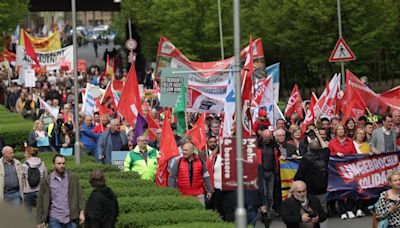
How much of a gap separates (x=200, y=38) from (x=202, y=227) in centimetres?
4094

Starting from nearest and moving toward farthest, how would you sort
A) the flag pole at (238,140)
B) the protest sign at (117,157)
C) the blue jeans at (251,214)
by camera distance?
the flag pole at (238,140) < the blue jeans at (251,214) < the protest sign at (117,157)

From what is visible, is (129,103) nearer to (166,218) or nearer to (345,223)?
(345,223)

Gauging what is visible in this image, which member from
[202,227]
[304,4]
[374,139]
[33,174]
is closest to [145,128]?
[374,139]

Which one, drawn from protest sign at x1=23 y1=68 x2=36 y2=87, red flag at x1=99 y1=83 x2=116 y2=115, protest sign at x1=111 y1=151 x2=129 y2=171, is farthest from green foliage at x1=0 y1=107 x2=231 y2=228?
protest sign at x1=23 y1=68 x2=36 y2=87

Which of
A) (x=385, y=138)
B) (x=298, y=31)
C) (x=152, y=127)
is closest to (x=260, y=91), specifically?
(x=152, y=127)

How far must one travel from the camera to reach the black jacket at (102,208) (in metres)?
14.1

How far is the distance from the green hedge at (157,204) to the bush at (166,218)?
11.4 inches

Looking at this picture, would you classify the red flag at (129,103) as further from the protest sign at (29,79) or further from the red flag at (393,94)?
the protest sign at (29,79)

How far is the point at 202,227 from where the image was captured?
12.6 meters

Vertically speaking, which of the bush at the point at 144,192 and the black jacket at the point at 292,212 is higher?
the bush at the point at 144,192

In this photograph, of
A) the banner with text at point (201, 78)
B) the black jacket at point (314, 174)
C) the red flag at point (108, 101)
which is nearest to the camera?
the black jacket at point (314, 174)

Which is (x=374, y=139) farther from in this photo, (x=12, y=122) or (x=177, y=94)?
(x=12, y=122)

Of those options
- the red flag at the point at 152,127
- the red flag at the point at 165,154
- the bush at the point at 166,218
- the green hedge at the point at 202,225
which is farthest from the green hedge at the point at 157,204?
the red flag at the point at 152,127

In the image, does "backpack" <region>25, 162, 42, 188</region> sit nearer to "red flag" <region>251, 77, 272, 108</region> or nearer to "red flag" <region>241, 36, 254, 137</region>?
"red flag" <region>241, 36, 254, 137</region>
